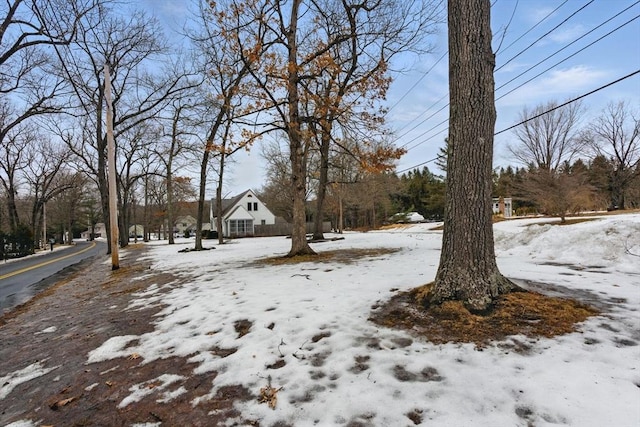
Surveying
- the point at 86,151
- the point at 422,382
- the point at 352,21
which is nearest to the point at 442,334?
the point at 422,382

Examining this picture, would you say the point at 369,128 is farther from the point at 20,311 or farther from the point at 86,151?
the point at 86,151

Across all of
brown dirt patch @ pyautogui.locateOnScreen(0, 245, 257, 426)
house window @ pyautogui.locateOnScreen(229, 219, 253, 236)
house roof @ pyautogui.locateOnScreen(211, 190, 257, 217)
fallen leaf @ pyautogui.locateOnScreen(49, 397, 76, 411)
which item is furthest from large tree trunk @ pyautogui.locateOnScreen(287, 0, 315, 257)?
house roof @ pyautogui.locateOnScreen(211, 190, 257, 217)

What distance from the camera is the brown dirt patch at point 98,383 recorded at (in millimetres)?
2350

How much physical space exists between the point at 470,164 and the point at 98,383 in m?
4.20

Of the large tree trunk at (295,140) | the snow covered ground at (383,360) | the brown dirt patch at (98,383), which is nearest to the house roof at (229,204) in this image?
the large tree trunk at (295,140)

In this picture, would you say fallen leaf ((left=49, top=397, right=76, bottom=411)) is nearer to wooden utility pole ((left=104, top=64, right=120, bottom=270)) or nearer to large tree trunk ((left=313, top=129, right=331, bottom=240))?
wooden utility pole ((left=104, top=64, right=120, bottom=270))

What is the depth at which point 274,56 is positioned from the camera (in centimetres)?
932

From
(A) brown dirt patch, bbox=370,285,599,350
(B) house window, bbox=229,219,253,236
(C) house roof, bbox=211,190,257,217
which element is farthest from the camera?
(C) house roof, bbox=211,190,257,217

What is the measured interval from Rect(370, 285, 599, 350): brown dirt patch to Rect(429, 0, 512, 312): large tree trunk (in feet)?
0.60

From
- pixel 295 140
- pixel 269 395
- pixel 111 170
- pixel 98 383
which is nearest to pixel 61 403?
pixel 98 383

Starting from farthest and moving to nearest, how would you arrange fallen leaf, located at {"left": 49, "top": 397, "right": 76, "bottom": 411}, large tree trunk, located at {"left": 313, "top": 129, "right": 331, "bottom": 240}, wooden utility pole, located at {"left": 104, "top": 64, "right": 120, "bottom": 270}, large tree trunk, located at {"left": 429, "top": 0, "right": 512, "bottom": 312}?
large tree trunk, located at {"left": 313, "top": 129, "right": 331, "bottom": 240}
wooden utility pole, located at {"left": 104, "top": 64, "right": 120, "bottom": 270}
large tree trunk, located at {"left": 429, "top": 0, "right": 512, "bottom": 312}
fallen leaf, located at {"left": 49, "top": 397, "right": 76, "bottom": 411}

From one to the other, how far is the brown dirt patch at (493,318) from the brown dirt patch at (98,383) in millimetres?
1749

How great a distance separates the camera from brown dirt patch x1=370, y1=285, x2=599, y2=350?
307 cm

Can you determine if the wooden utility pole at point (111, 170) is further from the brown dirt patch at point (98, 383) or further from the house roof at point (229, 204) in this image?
the house roof at point (229, 204)
